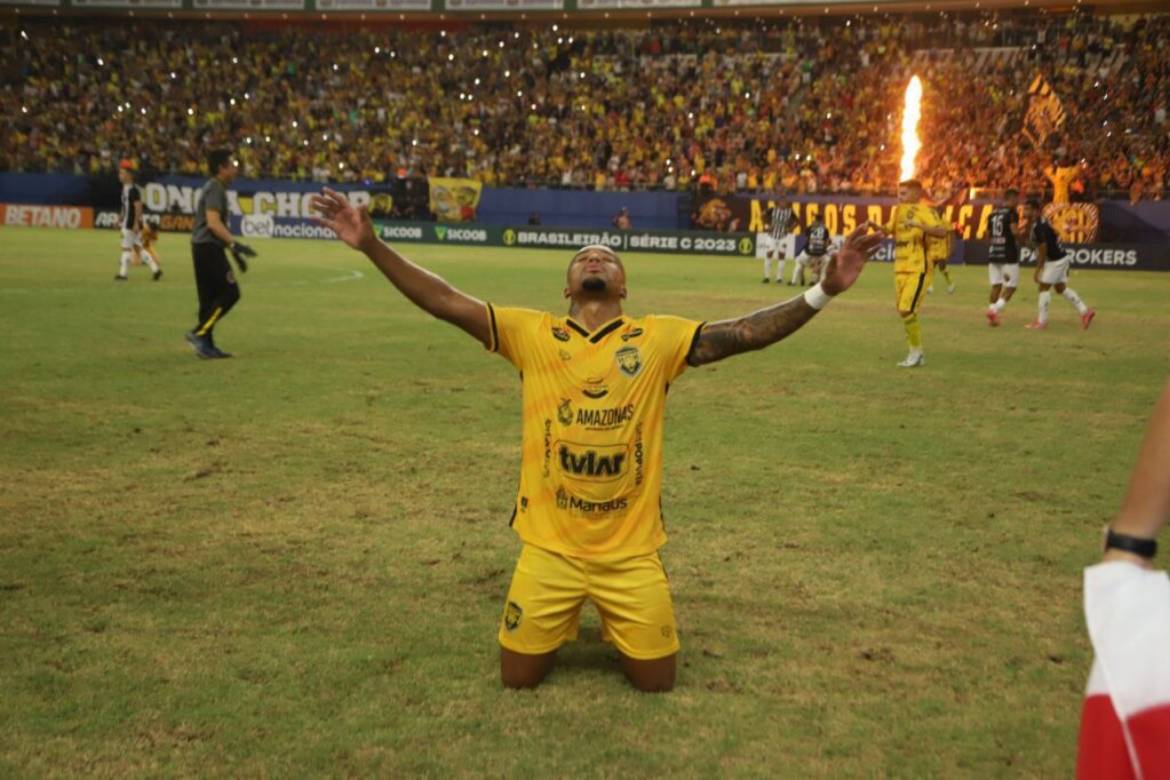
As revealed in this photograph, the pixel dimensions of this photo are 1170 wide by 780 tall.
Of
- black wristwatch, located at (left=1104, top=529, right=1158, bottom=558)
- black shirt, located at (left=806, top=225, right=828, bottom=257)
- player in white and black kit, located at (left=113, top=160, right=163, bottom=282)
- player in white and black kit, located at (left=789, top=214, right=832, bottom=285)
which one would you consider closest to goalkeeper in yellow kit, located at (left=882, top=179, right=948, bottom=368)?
player in white and black kit, located at (left=789, top=214, right=832, bottom=285)

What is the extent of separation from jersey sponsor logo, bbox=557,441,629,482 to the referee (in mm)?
8787

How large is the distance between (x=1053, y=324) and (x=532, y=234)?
24.8 metres

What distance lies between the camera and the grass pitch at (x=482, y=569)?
3.94 m

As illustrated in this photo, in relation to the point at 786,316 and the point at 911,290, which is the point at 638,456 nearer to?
the point at 786,316

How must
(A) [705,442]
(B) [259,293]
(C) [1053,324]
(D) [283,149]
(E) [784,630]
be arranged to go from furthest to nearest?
1. (D) [283,149]
2. (B) [259,293]
3. (C) [1053,324]
4. (A) [705,442]
5. (E) [784,630]

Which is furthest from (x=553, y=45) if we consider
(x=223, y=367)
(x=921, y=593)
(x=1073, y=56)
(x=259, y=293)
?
(x=921, y=593)

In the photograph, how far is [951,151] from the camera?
39.3 metres

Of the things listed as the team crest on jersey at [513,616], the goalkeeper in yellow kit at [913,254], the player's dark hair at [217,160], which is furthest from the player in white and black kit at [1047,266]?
the team crest on jersey at [513,616]

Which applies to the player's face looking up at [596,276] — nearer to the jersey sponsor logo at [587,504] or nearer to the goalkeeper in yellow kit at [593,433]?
the goalkeeper in yellow kit at [593,433]

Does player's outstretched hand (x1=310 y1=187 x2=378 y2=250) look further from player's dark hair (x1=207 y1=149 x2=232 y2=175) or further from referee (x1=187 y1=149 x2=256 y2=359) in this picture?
referee (x1=187 y1=149 x2=256 y2=359)

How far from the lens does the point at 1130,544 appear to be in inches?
71.1

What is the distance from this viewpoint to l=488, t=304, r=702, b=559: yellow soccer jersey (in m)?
4.59

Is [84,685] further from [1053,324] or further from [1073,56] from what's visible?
[1073,56]

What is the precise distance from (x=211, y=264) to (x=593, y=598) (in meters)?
9.34
